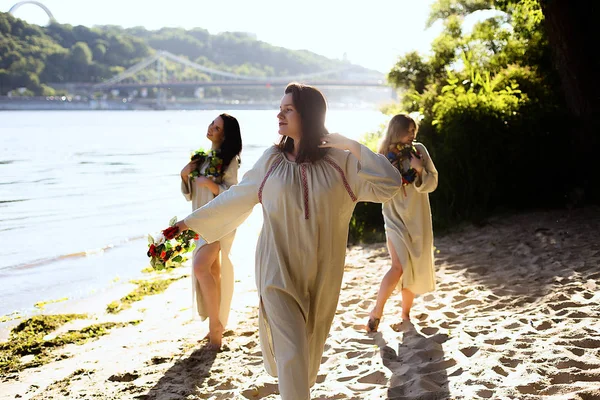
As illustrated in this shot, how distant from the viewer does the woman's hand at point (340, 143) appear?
3.46 metres

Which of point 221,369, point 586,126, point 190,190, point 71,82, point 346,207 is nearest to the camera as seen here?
point 346,207

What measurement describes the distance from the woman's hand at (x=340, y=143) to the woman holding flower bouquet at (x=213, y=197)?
2.02 m

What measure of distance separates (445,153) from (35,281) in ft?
19.1

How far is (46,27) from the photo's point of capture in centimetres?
7131

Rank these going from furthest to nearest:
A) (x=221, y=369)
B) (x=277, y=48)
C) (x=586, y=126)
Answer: (x=277, y=48) < (x=586, y=126) < (x=221, y=369)

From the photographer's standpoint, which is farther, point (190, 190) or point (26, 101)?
point (26, 101)

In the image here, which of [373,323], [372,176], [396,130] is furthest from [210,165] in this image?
[372,176]

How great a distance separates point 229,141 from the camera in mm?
5551

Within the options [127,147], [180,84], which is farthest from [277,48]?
[127,147]

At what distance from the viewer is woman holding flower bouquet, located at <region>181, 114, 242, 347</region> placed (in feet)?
17.7

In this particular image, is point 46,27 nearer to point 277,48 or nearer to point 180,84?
point 180,84

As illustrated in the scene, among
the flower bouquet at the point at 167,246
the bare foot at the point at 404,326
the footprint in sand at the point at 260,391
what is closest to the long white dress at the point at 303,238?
the flower bouquet at the point at 167,246

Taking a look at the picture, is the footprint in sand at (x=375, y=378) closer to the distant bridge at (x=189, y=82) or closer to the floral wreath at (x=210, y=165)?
the floral wreath at (x=210, y=165)

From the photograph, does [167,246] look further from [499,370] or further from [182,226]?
[499,370]
